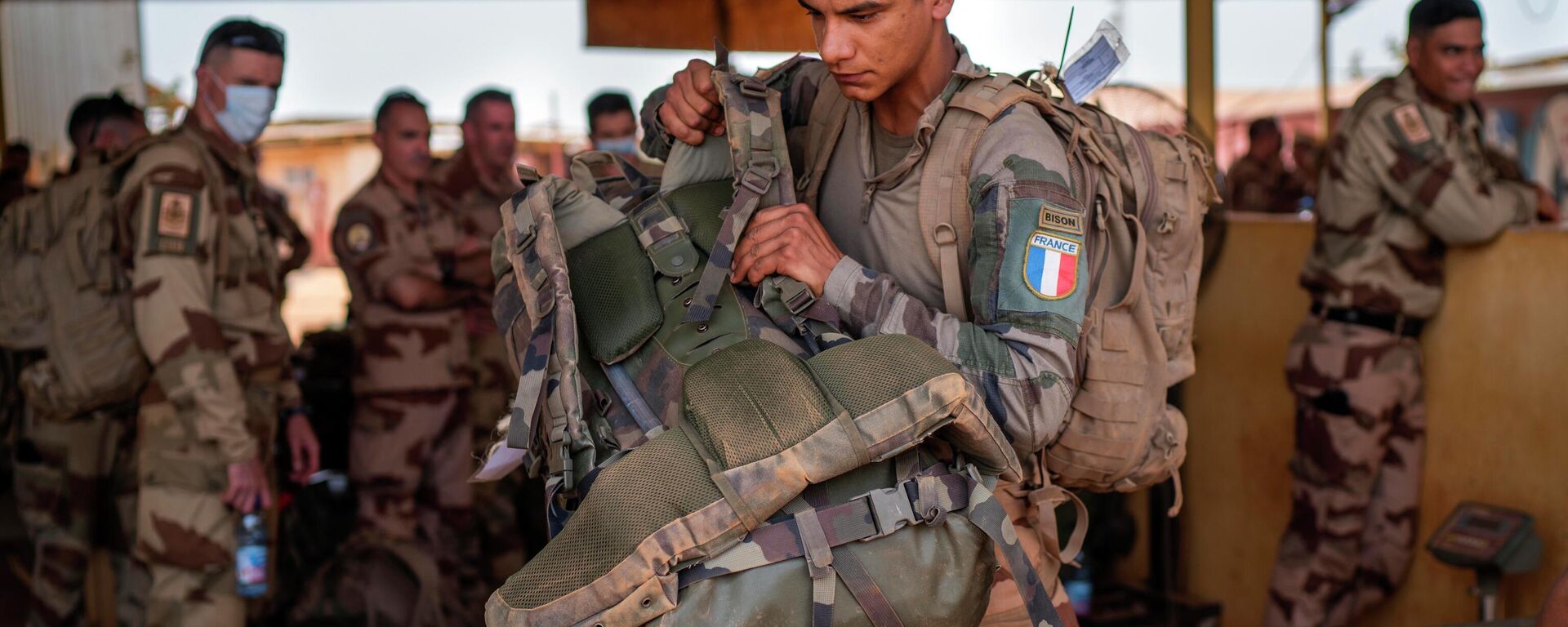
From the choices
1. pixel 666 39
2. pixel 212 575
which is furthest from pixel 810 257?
pixel 666 39

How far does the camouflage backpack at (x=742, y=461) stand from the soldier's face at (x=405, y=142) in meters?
3.20

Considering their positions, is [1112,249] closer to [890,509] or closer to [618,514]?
[890,509]

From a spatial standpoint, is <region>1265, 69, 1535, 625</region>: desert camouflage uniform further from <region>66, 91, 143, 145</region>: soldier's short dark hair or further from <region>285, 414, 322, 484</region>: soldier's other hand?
<region>66, 91, 143, 145</region>: soldier's short dark hair

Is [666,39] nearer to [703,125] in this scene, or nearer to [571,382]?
[703,125]

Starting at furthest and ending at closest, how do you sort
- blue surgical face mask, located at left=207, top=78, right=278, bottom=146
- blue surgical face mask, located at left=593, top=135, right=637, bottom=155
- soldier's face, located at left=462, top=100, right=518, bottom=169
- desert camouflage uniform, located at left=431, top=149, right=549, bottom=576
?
blue surgical face mask, located at left=593, top=135, right=637, bottom=155 < soldier's face, located at left=462, top=100, right=518, bottom=169 < desert camouflage uniform, located at left=431, top=149, right=549, bottom=576 < blue surgical face mask, located at left=207, top=78, right=278, bottom=146

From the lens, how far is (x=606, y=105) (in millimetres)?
5730

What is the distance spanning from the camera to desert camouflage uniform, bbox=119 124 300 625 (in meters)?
3.19

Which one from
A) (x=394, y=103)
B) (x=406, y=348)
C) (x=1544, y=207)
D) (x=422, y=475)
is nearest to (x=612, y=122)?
(x=394, y=103)

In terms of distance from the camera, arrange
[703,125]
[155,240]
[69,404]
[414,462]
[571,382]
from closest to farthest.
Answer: [571,382] < [703,125] < [155,240] < [69,404] < [414,462]

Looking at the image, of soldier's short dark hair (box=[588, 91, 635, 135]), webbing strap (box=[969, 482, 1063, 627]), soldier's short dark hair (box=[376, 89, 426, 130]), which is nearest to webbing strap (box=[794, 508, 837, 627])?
Answer: webbing strap (box=[969, 482, 1063, 627])

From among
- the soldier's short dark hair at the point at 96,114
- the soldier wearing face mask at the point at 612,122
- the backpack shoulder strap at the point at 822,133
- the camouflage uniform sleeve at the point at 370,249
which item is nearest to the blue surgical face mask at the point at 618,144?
the soldier wearing face mask at the point at 612,122

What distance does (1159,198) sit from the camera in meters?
2.10

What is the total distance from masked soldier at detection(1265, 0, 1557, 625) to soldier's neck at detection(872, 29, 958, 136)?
2.19 m

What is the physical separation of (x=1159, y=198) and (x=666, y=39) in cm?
283
